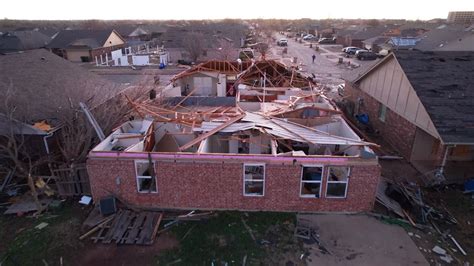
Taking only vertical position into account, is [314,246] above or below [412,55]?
below

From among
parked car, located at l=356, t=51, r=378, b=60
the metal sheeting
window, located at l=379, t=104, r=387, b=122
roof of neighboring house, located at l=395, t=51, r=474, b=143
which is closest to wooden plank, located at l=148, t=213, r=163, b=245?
the metal sheeting

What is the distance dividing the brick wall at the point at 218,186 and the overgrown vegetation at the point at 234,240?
0.58 meters

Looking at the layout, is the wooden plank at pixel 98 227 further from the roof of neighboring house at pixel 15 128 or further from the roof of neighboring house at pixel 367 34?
the roof of neighboring house at pixel 367 34

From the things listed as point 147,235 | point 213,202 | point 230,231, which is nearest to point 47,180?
point 147,235

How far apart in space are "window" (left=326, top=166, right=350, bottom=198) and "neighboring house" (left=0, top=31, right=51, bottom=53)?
6045cm

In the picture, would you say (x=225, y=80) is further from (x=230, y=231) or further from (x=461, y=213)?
(x=461, y=213)

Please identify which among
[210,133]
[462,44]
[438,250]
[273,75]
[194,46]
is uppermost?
[462,44]

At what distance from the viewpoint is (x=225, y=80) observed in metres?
24.2

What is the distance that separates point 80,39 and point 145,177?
55595 mm

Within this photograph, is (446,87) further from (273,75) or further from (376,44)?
(376,44)

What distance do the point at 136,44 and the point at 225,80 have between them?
4982 centimetres

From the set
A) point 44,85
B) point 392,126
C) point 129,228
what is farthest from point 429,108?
point 44,85

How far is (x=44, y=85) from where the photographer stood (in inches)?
694

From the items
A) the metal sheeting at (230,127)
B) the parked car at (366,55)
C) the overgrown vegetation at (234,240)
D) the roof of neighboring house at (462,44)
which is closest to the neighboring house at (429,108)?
the overgrown vegetation at (234,240)
